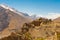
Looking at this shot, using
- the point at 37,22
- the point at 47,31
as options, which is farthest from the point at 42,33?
the point at 37,22

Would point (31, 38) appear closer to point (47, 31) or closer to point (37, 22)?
point (47, 31)

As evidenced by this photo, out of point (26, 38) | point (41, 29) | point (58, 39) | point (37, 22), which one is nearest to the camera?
point (58, 39)

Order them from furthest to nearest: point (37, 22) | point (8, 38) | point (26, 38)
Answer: point (37, 22), point (26, 38), point (8, 38)

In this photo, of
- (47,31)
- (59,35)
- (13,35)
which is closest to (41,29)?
(47,31)

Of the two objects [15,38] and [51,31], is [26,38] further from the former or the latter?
[51,31]

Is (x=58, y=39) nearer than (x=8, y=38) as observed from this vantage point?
Yes

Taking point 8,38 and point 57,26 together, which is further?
point 57,26

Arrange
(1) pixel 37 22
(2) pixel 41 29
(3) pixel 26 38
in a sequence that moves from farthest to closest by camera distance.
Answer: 1. (1) pixel 37 22
2. (2) pixel 41 29
3. (3) pixel 26 38

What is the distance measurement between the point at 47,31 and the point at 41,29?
Result: 5121 millimetres

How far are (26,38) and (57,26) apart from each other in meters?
18.5

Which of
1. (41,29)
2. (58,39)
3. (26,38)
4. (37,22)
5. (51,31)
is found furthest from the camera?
(37,22)

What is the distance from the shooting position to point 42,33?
71.6m

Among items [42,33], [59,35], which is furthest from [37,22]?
[59,35]

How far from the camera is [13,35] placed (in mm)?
63250
